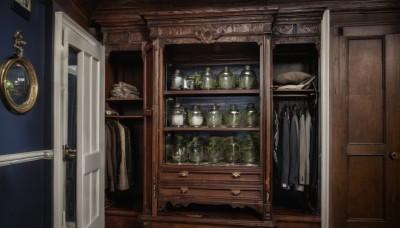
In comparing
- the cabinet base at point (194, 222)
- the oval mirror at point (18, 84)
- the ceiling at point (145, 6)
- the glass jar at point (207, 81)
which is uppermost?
the ceiling at point (145, 6)

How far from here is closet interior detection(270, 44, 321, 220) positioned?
2500mm

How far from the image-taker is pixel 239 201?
7.82 ft

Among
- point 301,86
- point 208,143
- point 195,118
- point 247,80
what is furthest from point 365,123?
point 195,118

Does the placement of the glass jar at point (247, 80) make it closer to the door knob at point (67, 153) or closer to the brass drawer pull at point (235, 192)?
the brass drawer pull at point (235, 192)

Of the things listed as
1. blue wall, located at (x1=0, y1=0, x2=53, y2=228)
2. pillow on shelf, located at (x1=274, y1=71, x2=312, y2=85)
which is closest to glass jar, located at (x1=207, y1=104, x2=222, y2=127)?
pillow on shelf, located at (x1=274, y1=71, x2=312, y2=85)

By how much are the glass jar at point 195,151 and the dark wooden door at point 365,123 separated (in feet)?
3.97

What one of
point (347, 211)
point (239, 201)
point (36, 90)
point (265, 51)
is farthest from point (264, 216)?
point (36, 90)

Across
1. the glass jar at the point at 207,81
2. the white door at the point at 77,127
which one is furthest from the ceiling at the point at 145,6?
the glass jar at the point at 207,81

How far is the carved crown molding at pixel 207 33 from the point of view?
239cm

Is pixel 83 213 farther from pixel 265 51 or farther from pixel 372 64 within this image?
pixel 372 64

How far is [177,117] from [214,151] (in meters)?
0.47

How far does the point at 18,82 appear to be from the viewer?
1.73m

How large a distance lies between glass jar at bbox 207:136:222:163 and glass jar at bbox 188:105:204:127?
22 centimetres

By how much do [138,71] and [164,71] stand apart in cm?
64
